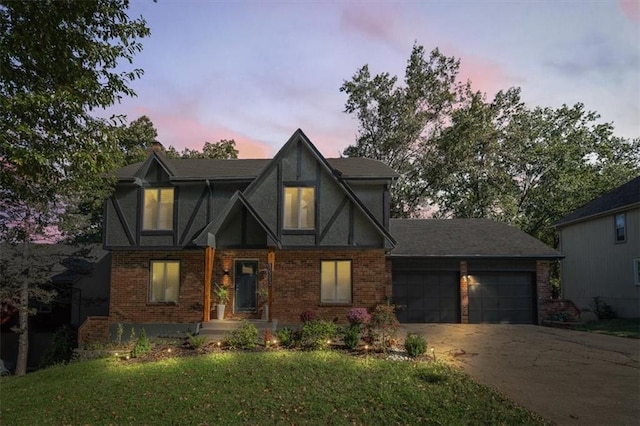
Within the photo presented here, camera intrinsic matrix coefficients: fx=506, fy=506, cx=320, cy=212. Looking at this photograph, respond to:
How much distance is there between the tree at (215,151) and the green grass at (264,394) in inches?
868

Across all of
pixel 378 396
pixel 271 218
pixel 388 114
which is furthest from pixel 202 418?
pixel 388 114

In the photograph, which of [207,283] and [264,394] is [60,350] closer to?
[207,283]

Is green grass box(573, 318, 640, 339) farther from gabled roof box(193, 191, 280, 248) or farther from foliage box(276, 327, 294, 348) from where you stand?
gabled roof box(193, 191, 280, 248)

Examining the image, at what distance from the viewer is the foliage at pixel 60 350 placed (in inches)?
762

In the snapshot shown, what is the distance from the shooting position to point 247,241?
18.0 m

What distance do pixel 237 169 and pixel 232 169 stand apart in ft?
0.66

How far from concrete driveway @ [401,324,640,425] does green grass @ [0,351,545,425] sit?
82cm

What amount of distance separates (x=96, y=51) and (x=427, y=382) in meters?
10.0

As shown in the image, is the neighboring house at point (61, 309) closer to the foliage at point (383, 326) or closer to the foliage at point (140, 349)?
the foliage at point (140, 349)

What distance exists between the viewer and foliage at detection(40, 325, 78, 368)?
1934 centimetres

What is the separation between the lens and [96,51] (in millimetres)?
10961

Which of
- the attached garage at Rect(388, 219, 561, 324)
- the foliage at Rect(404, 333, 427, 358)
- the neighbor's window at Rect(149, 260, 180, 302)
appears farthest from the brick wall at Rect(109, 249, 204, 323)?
the attached garage at Rect(388, 219, 561, 324)

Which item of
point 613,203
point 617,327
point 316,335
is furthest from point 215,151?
point 617,327

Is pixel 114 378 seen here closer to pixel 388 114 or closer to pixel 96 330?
pixel 96 330
